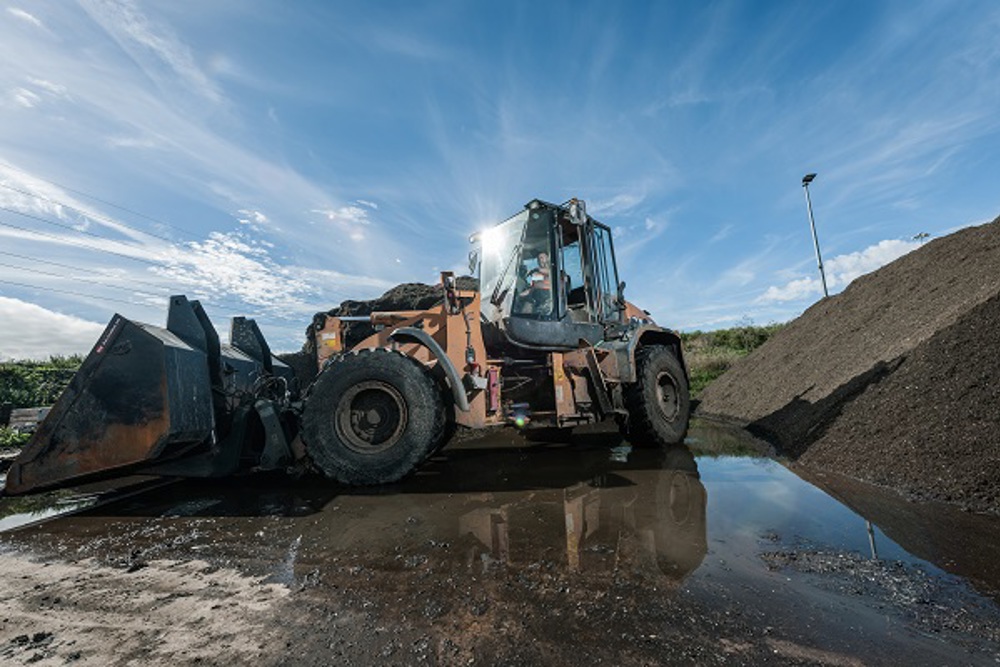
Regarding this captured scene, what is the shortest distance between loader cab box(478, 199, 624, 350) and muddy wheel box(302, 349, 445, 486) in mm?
1432

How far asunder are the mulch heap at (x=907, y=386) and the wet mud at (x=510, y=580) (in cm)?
65

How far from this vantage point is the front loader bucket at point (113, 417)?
13.0 feet

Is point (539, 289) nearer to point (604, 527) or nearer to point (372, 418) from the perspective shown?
point (372, 418)

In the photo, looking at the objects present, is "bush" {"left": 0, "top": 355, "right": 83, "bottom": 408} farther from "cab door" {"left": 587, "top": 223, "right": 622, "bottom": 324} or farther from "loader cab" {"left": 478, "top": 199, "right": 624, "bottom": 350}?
"cab door" {"left": 587, "top": 223, "right": 622, "bottom": 324}

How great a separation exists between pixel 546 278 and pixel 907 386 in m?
3.97

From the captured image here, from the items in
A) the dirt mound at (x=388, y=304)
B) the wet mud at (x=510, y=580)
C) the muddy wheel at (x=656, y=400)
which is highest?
the dirt mound at (x=388, y=304)

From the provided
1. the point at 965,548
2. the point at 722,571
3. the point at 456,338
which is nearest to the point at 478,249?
the point at 456,338

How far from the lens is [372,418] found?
15.4 ft

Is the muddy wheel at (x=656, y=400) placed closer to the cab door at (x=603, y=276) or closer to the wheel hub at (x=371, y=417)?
the cab door at (x=603, y=276)

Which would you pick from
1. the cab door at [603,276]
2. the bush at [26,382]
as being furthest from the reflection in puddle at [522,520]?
the bush at [26,382]

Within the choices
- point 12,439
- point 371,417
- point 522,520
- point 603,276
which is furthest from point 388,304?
point 522,520

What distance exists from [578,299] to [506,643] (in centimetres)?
511

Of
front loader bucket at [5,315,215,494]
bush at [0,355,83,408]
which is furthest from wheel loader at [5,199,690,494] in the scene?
bush at [0,355,83,408]

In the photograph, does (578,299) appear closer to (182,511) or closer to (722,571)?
(722,571)
